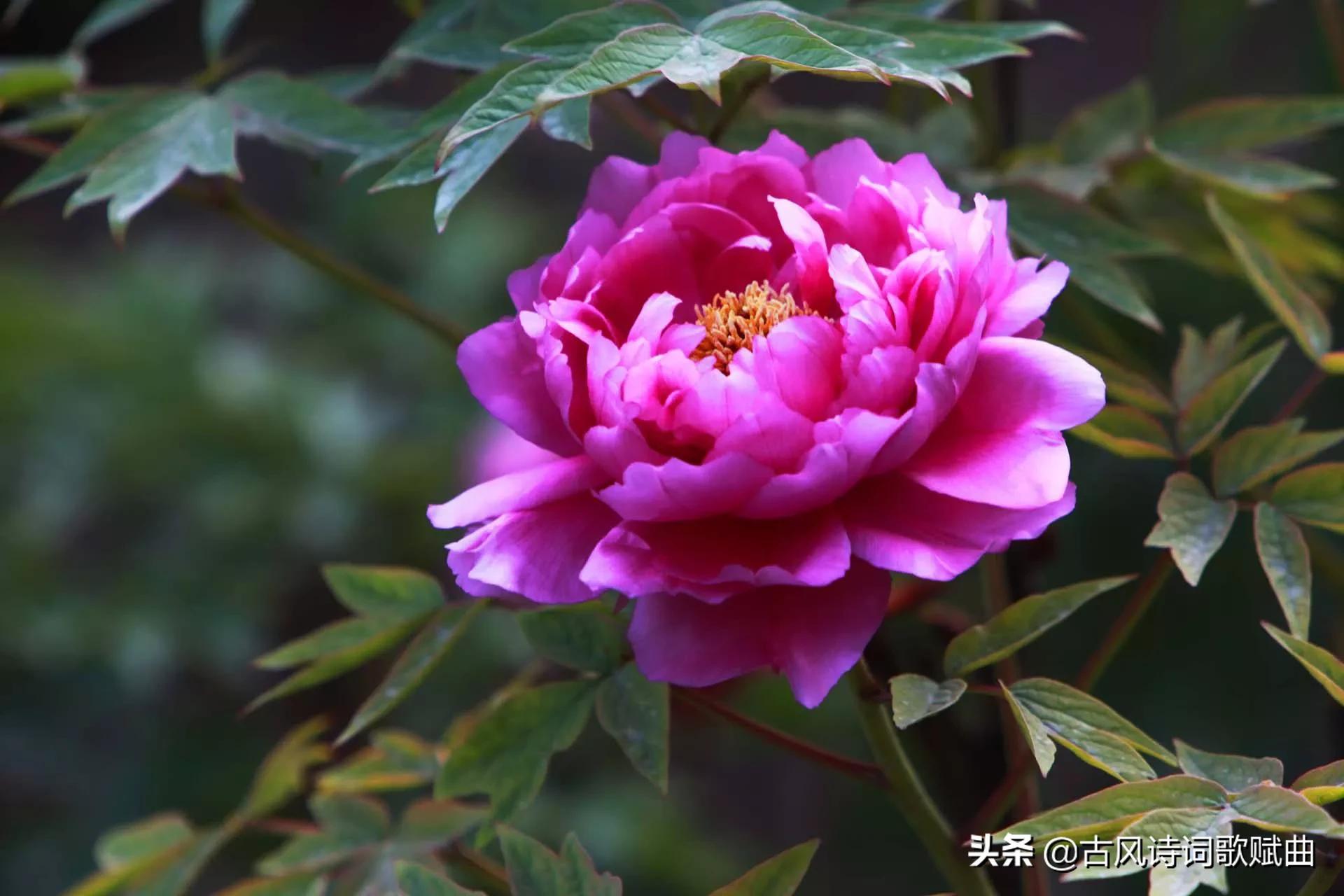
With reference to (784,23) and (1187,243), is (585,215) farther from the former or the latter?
(1187,243)

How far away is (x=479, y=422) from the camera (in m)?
1.29

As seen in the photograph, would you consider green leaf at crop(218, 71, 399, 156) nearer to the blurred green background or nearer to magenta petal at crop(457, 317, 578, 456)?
magenta petal at crop(457, 317, 578, 456)

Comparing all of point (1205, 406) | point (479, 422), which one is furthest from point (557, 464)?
point (479, 422)

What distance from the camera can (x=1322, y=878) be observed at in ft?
1.06

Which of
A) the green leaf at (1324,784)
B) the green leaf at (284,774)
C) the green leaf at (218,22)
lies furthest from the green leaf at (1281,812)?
the green leaf at (218,22)

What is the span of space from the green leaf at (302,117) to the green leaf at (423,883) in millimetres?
235

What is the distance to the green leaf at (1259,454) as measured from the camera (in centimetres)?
39

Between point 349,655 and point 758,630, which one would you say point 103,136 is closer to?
point 349,655

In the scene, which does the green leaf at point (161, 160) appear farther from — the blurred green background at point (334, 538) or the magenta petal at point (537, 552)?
the blurred green background at point (334, 538)

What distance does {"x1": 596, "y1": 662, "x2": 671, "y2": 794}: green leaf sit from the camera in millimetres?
379

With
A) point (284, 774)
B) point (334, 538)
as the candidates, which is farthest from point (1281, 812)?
point (334, 538)

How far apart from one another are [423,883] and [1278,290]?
34 centimetres

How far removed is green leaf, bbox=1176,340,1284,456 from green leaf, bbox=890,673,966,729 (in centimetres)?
13

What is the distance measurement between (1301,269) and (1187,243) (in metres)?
0.05
